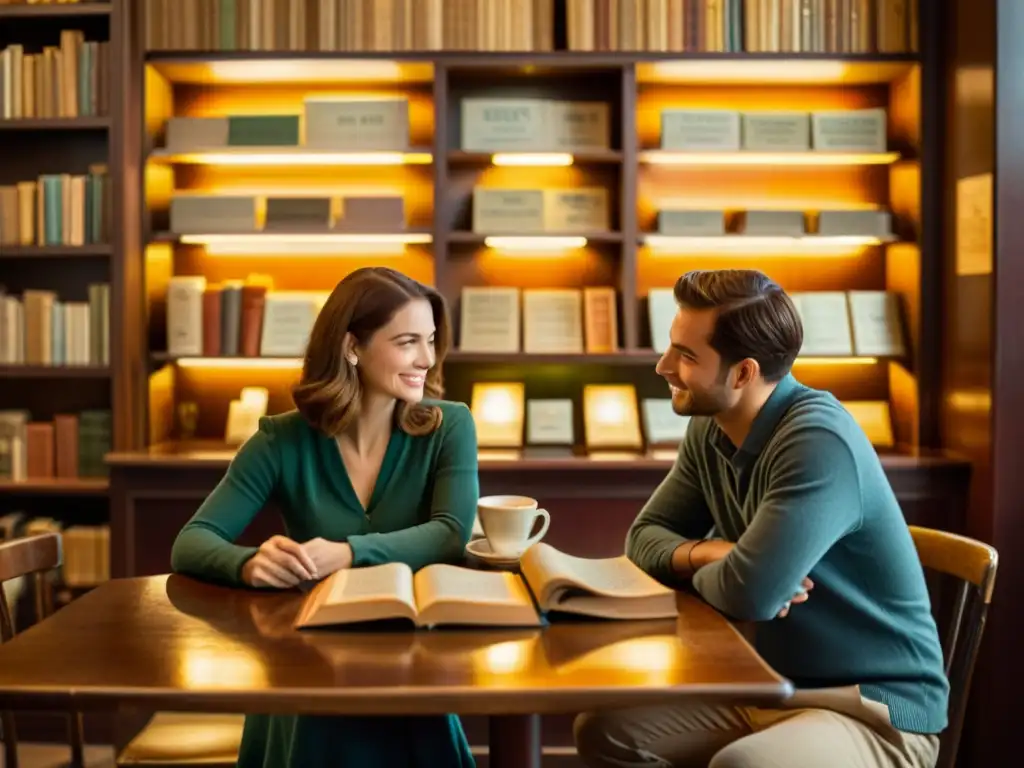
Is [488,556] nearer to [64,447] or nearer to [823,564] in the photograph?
[823,564]

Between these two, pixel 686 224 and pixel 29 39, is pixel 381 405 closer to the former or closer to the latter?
pixel 686 224

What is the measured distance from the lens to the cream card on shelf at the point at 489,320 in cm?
387

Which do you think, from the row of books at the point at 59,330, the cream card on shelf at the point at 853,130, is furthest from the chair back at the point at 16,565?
the cream card on shelf at the point at 853,130

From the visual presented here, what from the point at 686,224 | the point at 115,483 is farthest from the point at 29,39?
the point at 686,224

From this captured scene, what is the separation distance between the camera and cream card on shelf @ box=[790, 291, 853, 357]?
386 centimetres

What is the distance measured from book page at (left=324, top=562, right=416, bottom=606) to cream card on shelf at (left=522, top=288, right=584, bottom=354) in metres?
2.09

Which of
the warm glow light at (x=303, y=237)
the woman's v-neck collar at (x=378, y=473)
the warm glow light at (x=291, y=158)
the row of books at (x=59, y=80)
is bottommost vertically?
the woman's v-neck collar at (x=378, y=473)

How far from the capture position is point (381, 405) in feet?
7.50

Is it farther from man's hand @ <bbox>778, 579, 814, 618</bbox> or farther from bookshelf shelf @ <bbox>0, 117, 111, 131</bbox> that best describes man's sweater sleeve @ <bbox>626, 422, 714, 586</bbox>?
bookshelf shelf @ <bbox>0, 117, 111, 131</bbox>

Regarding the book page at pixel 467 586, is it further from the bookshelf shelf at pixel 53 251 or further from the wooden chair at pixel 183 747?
the bookshelf shelf at pixel 53 251

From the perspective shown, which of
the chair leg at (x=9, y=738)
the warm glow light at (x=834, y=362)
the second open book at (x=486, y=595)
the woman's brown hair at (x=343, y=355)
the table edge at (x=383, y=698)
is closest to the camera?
the table edge at (x=383, y=698)

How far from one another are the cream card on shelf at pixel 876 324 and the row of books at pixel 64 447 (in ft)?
8.25

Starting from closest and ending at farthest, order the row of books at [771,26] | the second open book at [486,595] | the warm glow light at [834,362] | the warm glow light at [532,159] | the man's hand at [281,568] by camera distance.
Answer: the second open book at [486,595], the man's hand at [281,568], the row of books at [771,26], the warm glow light at [532,159], the warm glow light at [834,362]

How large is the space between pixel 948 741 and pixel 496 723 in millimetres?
914
